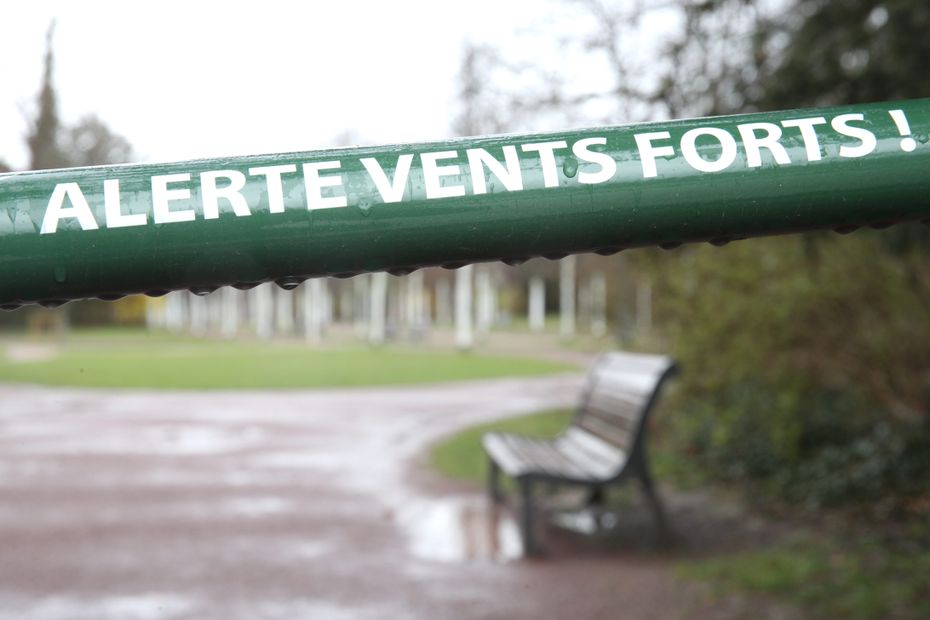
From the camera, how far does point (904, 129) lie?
4.22ft

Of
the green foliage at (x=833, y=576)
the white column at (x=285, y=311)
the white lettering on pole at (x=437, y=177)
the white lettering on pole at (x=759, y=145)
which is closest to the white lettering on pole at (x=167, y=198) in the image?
the white lettering on pole at (x=437, y=177)

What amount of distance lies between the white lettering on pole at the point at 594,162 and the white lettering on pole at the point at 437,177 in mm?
155

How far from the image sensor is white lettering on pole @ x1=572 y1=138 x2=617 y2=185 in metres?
1.23

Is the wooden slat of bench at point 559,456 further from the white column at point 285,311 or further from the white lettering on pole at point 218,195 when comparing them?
the white column at point 285,311

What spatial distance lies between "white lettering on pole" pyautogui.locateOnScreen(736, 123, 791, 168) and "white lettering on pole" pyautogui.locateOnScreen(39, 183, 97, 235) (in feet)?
2.65

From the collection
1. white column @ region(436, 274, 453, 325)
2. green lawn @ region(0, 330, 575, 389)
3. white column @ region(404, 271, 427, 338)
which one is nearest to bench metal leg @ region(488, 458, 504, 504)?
green lawn @ region(0, 330, 575, 389)

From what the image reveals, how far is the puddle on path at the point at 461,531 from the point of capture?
18.9ft

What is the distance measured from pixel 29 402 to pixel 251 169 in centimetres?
1605

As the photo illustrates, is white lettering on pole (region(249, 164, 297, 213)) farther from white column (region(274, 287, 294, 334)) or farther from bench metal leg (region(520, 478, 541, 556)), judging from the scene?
white column (region(274, 287, 294, 334))

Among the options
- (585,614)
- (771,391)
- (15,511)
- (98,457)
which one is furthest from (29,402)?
(585,614)

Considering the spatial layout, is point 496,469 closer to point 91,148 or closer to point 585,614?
point 585,614

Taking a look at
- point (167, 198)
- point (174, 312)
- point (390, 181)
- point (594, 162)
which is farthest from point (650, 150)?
point (174, 312)

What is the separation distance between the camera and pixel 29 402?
15688 mm

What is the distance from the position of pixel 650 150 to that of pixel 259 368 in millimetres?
23131
